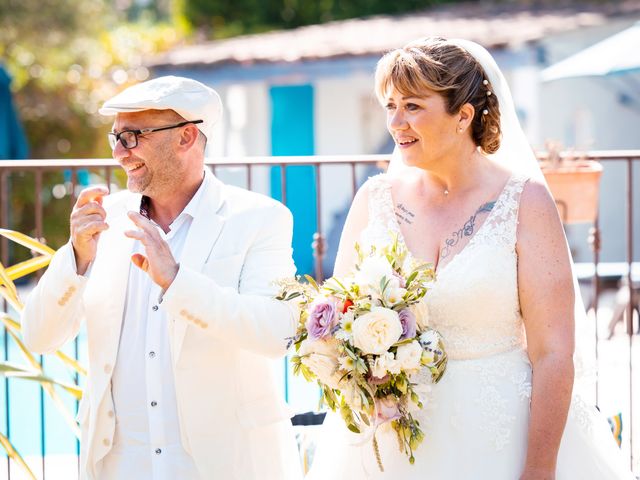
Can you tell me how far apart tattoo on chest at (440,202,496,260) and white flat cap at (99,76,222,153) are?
2.80 feet

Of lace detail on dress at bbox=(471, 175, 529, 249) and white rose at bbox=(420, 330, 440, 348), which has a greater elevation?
lace detail on dress at bbox=(471, 175, 529, 249)

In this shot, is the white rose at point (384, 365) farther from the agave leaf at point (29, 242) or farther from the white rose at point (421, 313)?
the agave leaf at point (29, 242)

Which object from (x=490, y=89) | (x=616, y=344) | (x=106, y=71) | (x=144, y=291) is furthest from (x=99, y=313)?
(x=106, y=71)

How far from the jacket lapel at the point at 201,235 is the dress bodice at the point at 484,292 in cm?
52

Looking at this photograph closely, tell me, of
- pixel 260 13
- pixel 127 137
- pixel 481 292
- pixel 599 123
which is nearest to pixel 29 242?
pixel 127 137

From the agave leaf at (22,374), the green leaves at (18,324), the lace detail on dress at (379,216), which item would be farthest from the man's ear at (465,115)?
the green leaves at (18,324)

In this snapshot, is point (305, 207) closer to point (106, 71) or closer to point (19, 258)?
point (19, 258)

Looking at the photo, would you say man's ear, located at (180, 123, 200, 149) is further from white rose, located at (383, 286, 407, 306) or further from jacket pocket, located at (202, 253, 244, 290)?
white rose, located at (383, 286, 407, 306)

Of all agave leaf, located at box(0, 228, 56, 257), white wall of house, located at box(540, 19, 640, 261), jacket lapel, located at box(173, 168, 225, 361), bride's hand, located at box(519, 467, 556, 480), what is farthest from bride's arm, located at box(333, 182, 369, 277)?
white wall of house, located at box(540, 19, 640, 261)

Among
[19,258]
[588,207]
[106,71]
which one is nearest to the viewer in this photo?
[588,207]

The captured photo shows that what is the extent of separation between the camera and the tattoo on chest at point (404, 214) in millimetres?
3275

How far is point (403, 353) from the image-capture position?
9.53 ft

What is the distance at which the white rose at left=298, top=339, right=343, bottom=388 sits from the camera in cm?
298

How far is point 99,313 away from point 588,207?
3595 millimetres
